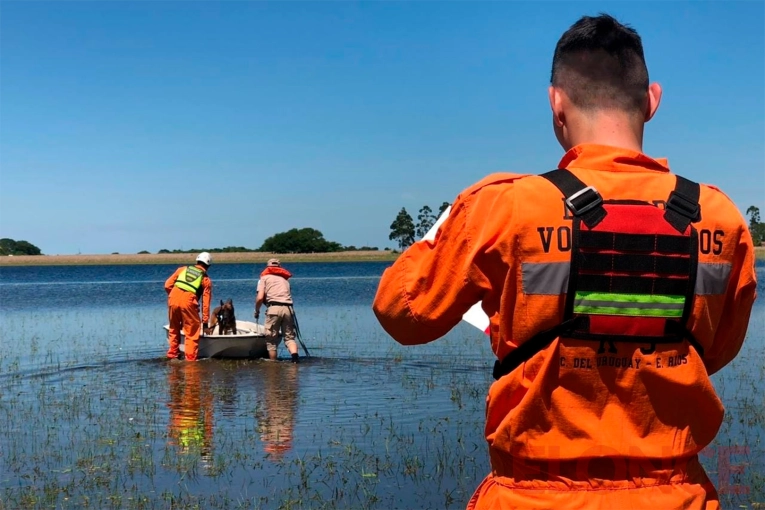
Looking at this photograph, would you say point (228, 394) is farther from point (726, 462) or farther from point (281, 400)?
point (726, 462)

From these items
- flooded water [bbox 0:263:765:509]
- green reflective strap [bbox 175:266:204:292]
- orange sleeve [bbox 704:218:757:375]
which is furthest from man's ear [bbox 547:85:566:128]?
green reflective strap [bbox 175:266:204:292]

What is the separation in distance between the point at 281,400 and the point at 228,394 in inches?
40.4

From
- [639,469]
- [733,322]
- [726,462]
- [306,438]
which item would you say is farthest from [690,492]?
[306,438]

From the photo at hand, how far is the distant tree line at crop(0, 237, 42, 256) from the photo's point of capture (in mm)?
154250

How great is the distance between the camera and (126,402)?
1220cm

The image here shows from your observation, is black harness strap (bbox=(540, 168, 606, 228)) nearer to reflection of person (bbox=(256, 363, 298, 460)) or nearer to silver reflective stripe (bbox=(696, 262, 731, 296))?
silver reflective stripe (bbox=(696, 262, 731, 296))

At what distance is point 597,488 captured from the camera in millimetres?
2230

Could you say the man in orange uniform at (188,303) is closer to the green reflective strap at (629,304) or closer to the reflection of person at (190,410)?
the reflection of person at (190,410)

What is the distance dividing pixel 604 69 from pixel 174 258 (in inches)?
5113

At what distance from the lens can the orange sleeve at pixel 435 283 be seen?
232 centimetres

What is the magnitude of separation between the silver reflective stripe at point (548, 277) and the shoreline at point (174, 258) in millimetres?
120524

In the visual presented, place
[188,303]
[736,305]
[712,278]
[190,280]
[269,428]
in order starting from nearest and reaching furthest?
[712,278] < [736,305] < [269,428] < [188,303] < [190,280]

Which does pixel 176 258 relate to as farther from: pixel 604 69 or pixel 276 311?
pixel 604 69

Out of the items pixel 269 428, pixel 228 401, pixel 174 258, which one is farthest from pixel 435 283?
pixel 174 258
